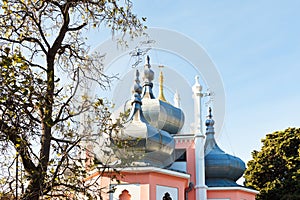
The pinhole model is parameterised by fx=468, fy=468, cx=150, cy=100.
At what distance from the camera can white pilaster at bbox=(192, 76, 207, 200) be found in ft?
53.4

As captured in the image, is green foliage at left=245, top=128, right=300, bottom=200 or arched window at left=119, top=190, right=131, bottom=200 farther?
green foliage at left=245, top=128, right=300, bottom=200

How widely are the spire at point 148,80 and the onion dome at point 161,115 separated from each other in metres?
0.04

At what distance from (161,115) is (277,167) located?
8.90 meters

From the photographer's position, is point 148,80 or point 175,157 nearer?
point 175,157

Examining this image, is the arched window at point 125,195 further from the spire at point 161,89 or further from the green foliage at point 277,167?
the green foliage at point 277,167

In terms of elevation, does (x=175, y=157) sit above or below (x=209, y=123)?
below

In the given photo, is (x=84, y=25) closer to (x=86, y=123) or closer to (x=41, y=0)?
(x=41, y=0)

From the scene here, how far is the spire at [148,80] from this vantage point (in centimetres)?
1744

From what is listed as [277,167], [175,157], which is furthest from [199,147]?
[277,167]

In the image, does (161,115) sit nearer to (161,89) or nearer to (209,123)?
(161,89)

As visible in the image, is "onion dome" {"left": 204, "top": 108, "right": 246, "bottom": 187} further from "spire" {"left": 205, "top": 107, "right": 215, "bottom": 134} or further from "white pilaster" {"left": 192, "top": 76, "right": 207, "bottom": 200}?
"spire" {"left": 205, "top": 107, "right": 215, "bottom": 134}

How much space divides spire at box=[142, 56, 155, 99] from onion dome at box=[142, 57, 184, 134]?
Answer: 0.12ft

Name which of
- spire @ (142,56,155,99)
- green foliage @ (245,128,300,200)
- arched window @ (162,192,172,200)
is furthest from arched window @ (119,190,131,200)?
green foliage @ (245,128,300,200)

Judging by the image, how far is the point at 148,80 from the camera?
57.8ft
